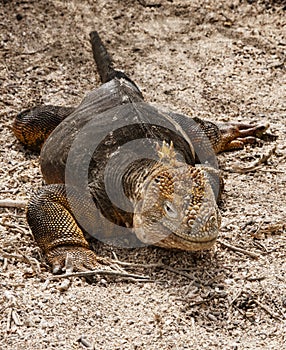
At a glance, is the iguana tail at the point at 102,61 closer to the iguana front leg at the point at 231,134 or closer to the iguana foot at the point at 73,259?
the iguana front leg at the point at 231,134

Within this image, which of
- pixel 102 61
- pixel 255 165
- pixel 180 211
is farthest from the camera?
pixel 102 61

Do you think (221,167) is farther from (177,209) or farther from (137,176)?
(177,209)

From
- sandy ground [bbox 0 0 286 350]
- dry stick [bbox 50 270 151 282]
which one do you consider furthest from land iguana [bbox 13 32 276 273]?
sandy ground [bbox 0 0 286 350]

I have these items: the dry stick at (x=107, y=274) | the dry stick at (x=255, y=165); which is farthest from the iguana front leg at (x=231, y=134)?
the dry stick at (x=107, y=274)

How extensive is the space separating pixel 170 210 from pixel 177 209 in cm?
8

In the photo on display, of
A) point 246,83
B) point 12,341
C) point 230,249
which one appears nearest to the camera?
point 12,341

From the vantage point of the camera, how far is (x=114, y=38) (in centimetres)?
1238

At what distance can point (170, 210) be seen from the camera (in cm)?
696

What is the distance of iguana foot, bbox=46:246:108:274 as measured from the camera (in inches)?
280

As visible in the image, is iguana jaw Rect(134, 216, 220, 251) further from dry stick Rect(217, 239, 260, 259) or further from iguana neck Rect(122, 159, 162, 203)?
dry stick Rect(217, 239, 260, 259)

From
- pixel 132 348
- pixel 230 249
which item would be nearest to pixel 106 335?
pixel 132 348

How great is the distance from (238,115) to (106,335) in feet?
17.0

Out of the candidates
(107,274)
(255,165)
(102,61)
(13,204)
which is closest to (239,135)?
(255,165)

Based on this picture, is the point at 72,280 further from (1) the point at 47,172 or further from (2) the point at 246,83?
(2) the point at 246,83
